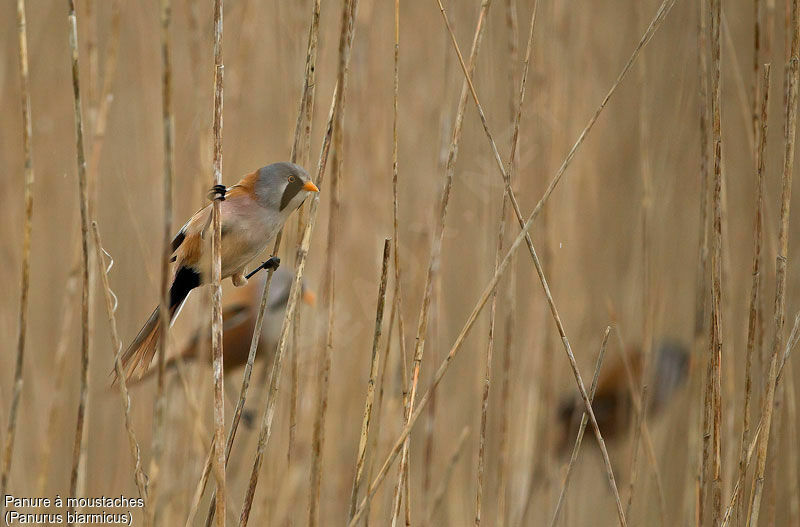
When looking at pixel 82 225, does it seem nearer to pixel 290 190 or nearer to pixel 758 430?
pixel 290 190

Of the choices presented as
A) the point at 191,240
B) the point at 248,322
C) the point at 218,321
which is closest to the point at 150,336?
the point at 191,240

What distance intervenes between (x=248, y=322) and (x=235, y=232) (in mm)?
561

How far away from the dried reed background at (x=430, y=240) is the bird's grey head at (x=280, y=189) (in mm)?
172

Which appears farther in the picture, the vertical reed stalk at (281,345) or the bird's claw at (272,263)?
the bird's claw at (272,263)

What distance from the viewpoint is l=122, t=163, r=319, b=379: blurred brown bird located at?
1.13m

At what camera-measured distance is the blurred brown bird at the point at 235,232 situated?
3.70 ft

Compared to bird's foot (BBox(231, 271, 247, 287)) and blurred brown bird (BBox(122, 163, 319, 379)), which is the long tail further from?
bird's foot (BBox(231, 271, 247, 287))

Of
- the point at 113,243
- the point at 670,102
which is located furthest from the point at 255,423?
the point at 670,102

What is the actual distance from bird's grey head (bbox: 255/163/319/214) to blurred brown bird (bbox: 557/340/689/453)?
105cm

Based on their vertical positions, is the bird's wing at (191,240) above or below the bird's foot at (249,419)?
above

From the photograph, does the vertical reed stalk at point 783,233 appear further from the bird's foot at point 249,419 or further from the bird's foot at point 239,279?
the bird's foot at point 249,419

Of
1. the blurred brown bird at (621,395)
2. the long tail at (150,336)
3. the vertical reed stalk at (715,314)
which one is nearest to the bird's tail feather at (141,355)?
the long tail at (150,336)

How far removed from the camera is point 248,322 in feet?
5.57

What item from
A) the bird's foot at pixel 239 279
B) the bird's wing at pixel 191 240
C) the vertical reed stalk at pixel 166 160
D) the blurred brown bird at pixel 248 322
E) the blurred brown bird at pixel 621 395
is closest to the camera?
the vertical reed stalk at pixel 166 160
